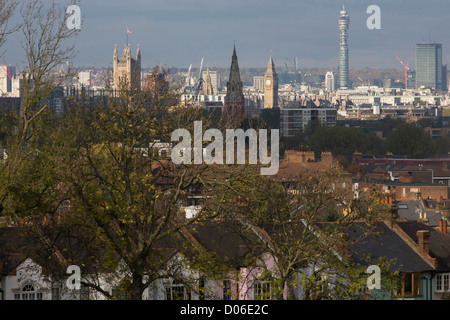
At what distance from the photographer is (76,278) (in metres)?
20.5

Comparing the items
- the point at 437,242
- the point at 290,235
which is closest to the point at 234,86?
the point at 437,242

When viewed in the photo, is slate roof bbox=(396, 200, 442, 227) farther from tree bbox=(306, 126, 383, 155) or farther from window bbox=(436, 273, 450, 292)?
tree bbox=(306, 126, 383, 155)

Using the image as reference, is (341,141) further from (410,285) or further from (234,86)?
(410,285)

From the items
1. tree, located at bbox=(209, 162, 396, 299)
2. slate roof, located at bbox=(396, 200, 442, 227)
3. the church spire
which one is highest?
the church spire

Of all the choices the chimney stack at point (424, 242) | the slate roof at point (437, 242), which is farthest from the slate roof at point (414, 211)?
the chimney stack at point (424, 242)

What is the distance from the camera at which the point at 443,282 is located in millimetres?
30000

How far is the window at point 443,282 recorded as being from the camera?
29.9 m

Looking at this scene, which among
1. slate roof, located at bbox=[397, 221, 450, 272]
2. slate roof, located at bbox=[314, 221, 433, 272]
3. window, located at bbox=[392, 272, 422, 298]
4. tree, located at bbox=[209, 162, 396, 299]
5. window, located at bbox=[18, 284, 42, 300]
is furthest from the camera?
slate roof, located at bbox=[397, 221, 450, 272]

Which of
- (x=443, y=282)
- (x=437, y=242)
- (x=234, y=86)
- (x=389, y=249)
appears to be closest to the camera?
(x=443, y=282)

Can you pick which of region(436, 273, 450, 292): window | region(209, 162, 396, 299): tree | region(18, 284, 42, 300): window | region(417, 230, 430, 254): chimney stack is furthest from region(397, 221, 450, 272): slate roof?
region(18, 284, 42, 300): window

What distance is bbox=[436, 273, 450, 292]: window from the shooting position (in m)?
29.9

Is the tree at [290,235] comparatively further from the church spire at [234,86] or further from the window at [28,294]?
the church spire at [234,86]

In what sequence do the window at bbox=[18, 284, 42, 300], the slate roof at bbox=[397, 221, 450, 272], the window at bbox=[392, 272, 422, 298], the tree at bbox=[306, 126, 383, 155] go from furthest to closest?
the tree at bbox=[306, 126, 383, 155] → the slate roof at bbox=[397, 221, 450, 272] → the window at bbox=[392, 272, 422, 298] → the window at bbox=[18, 284, 42, 300]
